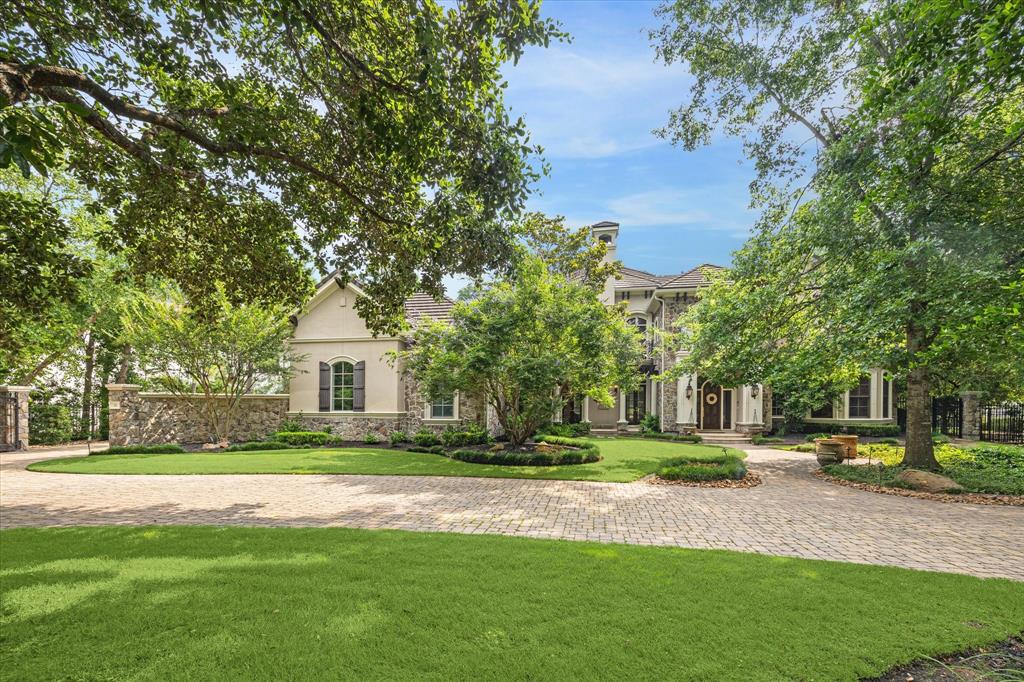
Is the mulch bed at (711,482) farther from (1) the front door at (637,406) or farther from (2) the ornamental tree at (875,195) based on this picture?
(1) the front door at (637,406)

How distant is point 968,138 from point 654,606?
1107 centimetres

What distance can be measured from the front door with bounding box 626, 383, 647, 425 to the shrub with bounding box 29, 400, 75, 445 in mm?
26472

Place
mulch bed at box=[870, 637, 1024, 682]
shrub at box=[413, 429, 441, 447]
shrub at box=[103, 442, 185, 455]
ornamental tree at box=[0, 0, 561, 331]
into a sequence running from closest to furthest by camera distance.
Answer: mulch bed at box=[870, 637, 1024, 682], ornamental tree at box=[0, 0, 561, 331], shrub at box=[103, 442, 185, 455], shrub at box=[413, 429, 441, 447]

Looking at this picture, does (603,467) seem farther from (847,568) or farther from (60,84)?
(60,84)

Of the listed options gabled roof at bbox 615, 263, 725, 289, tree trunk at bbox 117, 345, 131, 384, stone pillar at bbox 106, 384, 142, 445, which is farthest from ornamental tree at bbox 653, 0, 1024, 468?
tree trunk at bbox 117, 345, 131, 384

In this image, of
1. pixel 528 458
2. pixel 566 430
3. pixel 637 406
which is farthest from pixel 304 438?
pixel 637 406

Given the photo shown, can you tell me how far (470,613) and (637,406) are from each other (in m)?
23.4

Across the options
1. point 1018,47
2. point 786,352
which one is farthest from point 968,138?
point 1018,47

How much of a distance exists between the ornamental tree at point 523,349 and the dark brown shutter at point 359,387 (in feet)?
19.3

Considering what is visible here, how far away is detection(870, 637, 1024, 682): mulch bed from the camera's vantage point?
320 cm

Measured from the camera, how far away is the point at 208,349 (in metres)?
17.1

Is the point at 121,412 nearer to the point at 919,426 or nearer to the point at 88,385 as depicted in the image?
the point at 88,385

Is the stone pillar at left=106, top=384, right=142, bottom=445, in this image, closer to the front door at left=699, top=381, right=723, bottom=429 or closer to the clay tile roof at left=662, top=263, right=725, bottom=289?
the clay tile roof at left=662, top=263, right=725, bottom=289

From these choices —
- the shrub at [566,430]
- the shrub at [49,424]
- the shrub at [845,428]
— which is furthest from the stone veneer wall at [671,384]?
the shrub at [49,424]
